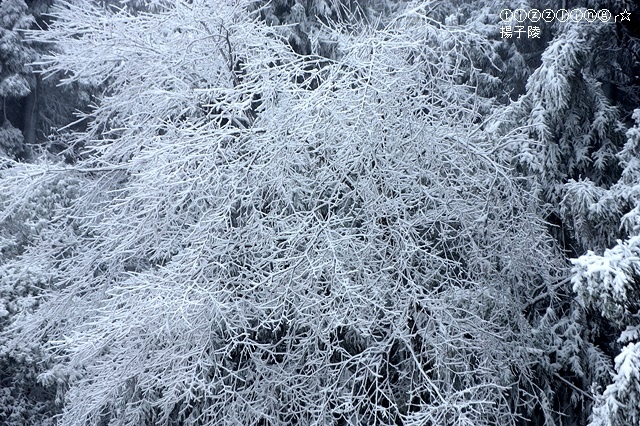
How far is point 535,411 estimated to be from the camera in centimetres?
793

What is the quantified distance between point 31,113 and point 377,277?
542 inches

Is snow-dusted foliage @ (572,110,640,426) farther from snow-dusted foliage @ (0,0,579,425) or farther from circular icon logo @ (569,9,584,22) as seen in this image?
circular icon logo @ (569,9,584,22)

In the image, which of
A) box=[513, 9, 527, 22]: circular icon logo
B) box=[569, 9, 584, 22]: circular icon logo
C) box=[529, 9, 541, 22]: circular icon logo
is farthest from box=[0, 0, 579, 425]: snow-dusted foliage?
box=[529, 9, 541, 22]: circular icon logo

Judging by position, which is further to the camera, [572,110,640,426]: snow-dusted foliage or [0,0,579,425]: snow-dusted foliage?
[0,0,579,425]: snow-dusted foliage

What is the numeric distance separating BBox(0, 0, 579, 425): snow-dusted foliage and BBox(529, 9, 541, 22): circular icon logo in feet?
13.3

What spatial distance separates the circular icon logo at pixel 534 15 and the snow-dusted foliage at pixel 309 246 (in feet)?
13.3

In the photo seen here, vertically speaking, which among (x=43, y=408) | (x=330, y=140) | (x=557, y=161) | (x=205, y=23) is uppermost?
(x=205, y=23)

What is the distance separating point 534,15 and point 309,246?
6936 mm

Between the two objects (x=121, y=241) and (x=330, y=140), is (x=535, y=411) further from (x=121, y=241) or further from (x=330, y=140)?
(x=121, y=241)

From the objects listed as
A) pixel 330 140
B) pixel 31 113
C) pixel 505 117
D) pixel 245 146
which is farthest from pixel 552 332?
pixel 31 113

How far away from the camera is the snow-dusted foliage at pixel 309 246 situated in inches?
225

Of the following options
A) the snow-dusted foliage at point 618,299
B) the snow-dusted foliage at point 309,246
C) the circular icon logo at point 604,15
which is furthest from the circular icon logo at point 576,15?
the snow-dusted foliage at point 618,299

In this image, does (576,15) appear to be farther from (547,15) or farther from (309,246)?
(309,246)

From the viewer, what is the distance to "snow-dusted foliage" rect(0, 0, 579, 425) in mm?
5719
